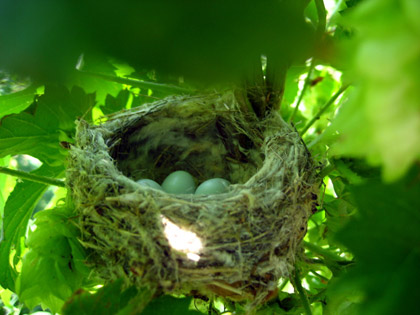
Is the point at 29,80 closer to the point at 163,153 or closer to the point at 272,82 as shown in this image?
the point at 272,82

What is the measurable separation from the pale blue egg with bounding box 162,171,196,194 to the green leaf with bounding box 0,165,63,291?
346 mm

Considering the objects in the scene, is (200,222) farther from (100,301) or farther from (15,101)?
(15,101)

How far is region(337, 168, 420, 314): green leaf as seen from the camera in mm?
459

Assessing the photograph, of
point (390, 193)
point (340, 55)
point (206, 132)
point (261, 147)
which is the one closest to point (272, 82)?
point (261, 147)

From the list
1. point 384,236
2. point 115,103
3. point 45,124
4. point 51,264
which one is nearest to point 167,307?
point 51,264

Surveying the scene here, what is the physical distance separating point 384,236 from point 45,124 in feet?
2.93

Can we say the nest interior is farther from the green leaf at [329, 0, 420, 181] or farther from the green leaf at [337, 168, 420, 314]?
the green leaf at [329, 0, 420, 181]

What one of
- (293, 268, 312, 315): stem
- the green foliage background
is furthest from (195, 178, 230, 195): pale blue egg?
the green foliage background

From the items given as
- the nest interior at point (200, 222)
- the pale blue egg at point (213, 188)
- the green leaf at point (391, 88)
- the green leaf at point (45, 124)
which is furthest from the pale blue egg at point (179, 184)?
the green leaf at point (391, 88)

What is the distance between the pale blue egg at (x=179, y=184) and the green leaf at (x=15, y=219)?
1.14 feet

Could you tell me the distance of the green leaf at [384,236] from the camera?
46 centimetres

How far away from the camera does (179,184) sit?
136cm

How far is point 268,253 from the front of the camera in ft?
2.91

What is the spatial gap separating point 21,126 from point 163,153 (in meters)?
0.52
